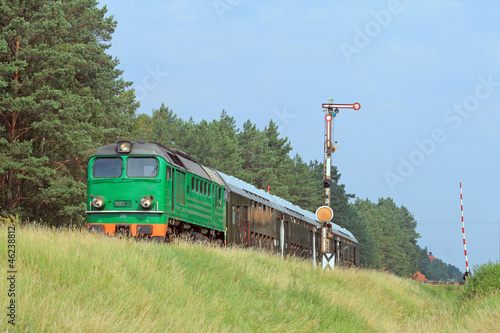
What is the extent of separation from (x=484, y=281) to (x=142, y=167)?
43.7ft

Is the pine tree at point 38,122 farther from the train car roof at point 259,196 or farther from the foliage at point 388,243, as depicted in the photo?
the foliage at point 388,243

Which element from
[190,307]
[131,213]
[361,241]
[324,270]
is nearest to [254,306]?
[190,307]

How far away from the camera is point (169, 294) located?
12211mm

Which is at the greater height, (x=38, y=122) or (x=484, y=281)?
(x=38, y=122)

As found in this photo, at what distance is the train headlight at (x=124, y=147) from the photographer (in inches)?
752

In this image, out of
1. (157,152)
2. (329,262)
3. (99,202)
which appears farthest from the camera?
(329,262)

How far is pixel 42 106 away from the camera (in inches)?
1296

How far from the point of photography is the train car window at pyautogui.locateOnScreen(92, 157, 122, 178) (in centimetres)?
1892

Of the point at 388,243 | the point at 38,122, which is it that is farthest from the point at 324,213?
the point at 388,243

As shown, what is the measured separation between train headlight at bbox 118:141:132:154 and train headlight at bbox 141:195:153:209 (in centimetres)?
173

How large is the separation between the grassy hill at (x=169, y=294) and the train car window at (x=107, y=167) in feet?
11.2

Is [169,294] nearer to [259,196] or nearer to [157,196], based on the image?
[157,196]

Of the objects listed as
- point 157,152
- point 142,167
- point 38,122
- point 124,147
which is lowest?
point 142,167

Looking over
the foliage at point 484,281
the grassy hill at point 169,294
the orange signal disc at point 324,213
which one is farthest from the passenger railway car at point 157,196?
the foliage at point 484,281
